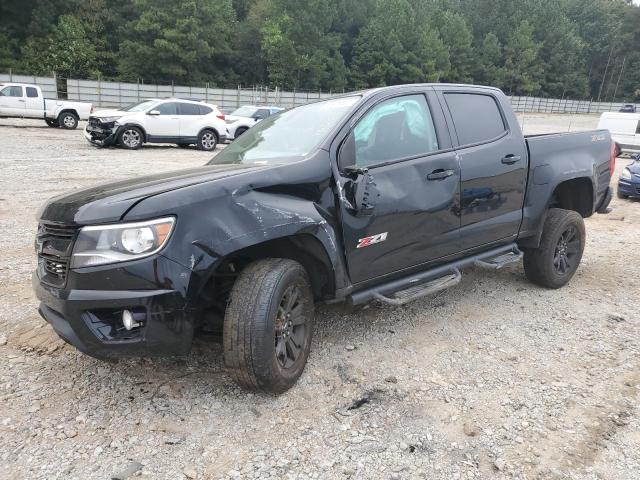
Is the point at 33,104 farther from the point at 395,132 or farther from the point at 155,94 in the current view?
the point at 155,94

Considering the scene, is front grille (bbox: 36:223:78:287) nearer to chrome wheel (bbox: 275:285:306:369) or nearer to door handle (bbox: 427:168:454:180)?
chrome wheel (bbox: 275:285:306:369)

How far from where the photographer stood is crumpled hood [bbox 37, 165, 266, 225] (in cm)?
251

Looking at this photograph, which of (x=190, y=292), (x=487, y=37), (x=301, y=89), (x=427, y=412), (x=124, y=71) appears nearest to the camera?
(x=190, y=292)

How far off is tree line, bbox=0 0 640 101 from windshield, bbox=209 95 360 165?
4818 cm

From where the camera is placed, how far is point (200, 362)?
10.8 feet

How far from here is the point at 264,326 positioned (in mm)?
2621

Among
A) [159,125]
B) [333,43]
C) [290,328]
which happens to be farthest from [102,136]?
[333,43]

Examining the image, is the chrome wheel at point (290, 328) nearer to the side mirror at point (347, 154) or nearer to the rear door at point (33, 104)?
the side mirror at point (347, 154)

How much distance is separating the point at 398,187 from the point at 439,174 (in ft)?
1.48

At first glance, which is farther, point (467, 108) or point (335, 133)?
point (467, 108)

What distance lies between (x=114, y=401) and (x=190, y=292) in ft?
2.95

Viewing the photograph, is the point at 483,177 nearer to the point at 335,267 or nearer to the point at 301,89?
the point at 335,267

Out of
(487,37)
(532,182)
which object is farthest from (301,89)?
(532,182)

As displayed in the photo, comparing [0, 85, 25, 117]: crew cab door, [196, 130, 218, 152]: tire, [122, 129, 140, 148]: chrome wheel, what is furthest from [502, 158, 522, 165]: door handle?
[0, 85, 25, 117]: crew cab door
